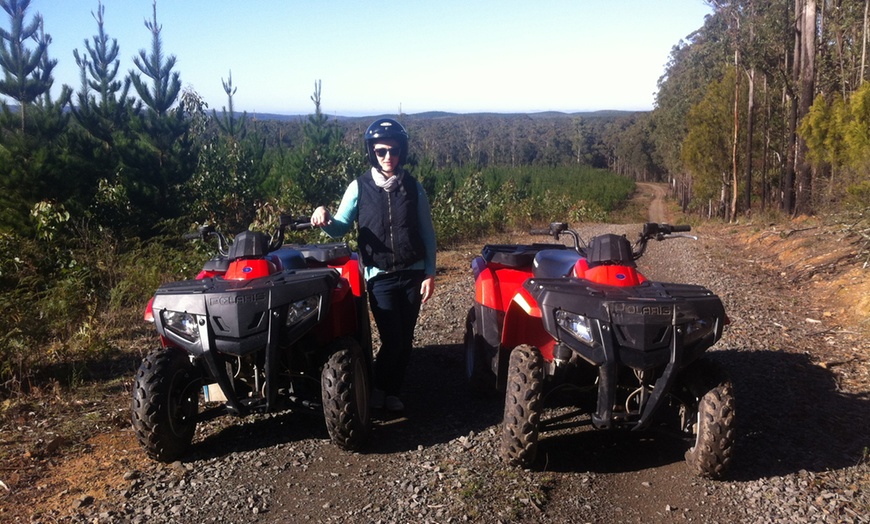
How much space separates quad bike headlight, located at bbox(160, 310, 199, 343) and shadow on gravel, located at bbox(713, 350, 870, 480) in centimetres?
317

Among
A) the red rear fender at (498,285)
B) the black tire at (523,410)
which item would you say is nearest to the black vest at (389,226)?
the red rear fender at (498,285)

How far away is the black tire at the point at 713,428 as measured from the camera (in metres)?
3.80

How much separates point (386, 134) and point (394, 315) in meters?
1.25

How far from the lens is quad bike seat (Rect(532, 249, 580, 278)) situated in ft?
15.5

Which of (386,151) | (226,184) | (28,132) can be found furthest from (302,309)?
(226,184)

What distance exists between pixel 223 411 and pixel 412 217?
1.77 meters

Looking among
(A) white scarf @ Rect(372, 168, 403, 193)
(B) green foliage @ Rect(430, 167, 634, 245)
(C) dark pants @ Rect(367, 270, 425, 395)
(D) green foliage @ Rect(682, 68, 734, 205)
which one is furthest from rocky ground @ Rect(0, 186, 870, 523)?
(D) green foliage @ Rect(682, 68, 734, 205)

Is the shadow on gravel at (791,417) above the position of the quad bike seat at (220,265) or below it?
below

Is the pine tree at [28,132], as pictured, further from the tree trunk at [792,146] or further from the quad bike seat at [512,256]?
the tree trunk at [792,146]

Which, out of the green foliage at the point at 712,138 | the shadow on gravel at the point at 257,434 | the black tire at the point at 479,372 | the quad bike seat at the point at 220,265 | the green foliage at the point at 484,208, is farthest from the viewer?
the green foliage at the point at 712,138

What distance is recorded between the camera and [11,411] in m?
5.25

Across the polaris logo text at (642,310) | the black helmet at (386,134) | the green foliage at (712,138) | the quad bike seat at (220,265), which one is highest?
the green foliage at (712,138)

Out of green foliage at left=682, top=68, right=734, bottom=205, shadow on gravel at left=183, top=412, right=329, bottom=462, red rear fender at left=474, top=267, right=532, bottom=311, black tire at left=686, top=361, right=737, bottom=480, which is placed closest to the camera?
black tire at left=686, top=361, right=737, bottom=480

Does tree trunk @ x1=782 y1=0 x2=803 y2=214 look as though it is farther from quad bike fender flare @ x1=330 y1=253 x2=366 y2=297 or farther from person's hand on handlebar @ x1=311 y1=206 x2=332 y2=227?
person's hand on handlebar @ x1=311 y1=206 x2=332 y2=227
